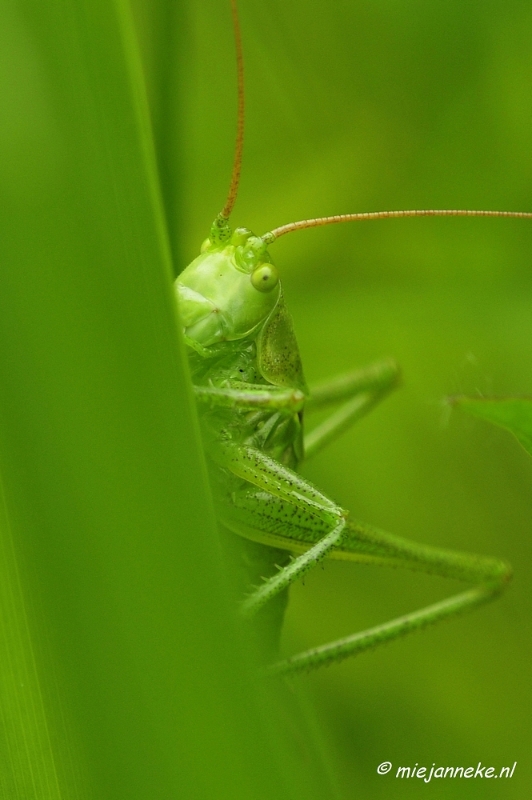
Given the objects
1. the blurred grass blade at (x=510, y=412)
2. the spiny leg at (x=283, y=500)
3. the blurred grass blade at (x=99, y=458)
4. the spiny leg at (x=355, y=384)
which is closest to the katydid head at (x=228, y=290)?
the spiny leg at (x=283, y=500)

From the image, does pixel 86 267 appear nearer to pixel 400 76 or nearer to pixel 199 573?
pixel 199 573

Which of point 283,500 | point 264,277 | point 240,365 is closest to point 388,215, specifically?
point 264,277

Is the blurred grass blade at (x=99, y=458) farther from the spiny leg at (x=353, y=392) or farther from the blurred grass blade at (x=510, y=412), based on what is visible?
the spiny leg at (x=353, y=392)

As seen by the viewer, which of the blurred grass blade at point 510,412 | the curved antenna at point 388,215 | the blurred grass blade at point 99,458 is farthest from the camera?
the curved antenna at point 388,215

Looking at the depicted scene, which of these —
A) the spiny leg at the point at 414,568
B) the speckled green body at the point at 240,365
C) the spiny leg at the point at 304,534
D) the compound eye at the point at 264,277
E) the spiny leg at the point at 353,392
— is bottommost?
the spiny leg at the point at 414,568

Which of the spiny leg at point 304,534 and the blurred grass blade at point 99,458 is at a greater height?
the blurred grass blade at point 99,458

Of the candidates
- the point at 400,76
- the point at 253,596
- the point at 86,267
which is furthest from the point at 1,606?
the point at 400,76

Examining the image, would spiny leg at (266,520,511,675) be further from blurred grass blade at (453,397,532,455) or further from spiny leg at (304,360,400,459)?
blurred grass blade at (453,397,532,455)

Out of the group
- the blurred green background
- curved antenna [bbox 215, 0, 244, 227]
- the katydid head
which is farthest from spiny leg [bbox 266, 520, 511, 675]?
curved antenna [bbox 215, 0, 244, 227]
